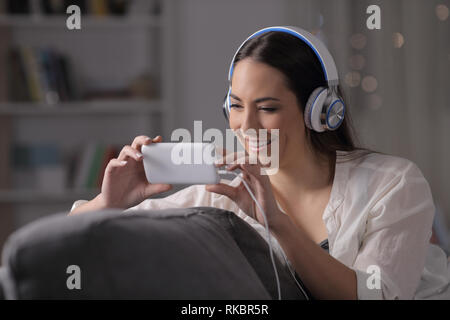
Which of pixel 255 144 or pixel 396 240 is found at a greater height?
pixel 255 144

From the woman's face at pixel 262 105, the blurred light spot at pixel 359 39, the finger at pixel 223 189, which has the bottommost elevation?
the finger at pixel 223 189

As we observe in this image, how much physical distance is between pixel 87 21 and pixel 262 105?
1999 mm

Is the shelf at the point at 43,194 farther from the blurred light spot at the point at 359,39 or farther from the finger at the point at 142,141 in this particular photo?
the finger at the point at 142,141

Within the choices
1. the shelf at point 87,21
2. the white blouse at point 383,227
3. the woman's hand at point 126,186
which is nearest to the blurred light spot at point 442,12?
the shelf at point 87,21

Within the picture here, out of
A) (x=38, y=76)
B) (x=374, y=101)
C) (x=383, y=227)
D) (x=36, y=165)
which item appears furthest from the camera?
(x=374, y=101)

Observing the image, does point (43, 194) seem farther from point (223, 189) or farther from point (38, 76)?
point (223, 189)

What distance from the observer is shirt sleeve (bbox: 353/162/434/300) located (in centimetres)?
87

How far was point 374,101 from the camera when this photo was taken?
9.62 ft

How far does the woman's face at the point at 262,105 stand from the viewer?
3.49ft

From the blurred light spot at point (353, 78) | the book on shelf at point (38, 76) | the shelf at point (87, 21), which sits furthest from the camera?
the blurred light spot at point (353, 78)

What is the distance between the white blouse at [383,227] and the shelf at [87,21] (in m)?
1.86

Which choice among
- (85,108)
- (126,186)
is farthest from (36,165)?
(126,186)

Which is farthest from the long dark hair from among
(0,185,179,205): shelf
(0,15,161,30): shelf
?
(0,15,161,30): shelf

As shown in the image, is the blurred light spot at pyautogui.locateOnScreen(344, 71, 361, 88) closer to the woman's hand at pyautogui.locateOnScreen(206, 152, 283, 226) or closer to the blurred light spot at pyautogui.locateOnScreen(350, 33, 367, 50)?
the blurred light spot at pyautogui.locateOnScreen(350, 33, 367, 50)
